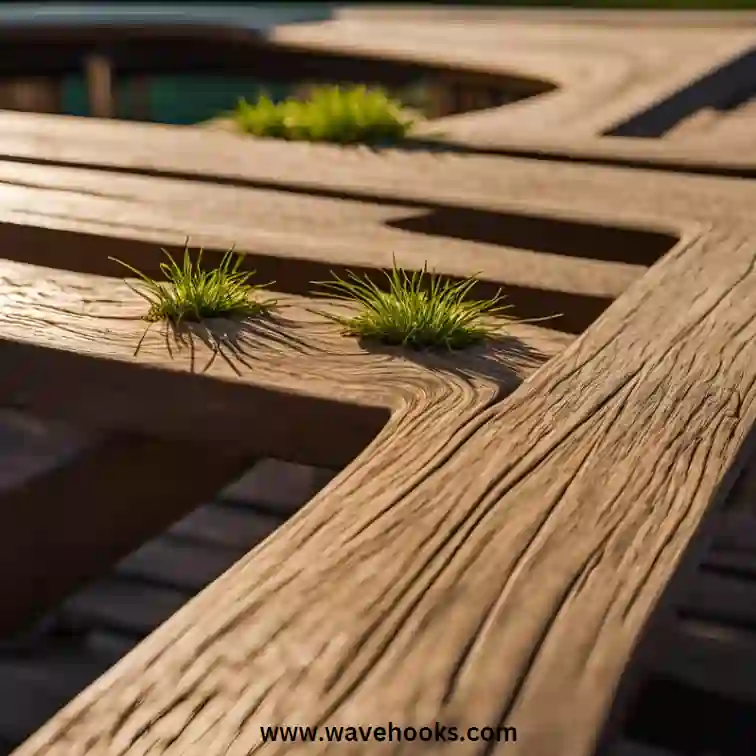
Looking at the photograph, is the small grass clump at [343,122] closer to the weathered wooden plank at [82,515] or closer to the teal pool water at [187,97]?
the weathered wooden plank at [82,515]

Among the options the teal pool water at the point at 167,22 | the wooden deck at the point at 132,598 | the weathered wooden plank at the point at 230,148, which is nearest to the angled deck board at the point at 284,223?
the weathered wooden plank at the point at 230,148

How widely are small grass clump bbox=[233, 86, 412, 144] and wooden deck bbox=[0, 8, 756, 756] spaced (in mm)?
132

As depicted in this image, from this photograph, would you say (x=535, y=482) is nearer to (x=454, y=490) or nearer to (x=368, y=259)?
(x=454, y=490)

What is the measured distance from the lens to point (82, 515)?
1877mm

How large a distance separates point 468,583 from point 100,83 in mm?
6899

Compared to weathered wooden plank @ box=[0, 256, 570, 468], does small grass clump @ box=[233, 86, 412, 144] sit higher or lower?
higher

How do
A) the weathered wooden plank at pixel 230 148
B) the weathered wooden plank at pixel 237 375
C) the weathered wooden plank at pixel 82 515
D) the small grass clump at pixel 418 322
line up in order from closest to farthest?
→ the weathered wooden plank at pixel 237 375
the small grass clump at pixel 418 322
the weathered wooden plank at pixel 82 515
the weathered wooden plank at pixel 230 148

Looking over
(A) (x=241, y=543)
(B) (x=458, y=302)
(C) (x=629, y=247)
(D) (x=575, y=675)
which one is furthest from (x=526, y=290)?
(A) (x=241, y=543)

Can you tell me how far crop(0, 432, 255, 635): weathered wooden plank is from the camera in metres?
1.79

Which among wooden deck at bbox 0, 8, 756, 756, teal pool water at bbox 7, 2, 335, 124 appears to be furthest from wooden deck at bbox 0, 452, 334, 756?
teal pool water at bbox 7, 2, 335, 124

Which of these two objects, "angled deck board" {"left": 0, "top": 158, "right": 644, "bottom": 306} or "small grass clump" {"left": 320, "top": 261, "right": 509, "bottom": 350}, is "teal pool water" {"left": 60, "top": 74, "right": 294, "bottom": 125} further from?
"small grass clump" {"left": 320, "top": 261, "right": 509, "bottom": 350}

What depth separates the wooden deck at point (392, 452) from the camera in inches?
35.8

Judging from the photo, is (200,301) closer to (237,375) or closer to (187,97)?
(237,375)

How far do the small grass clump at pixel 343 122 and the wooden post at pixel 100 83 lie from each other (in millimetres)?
4064
